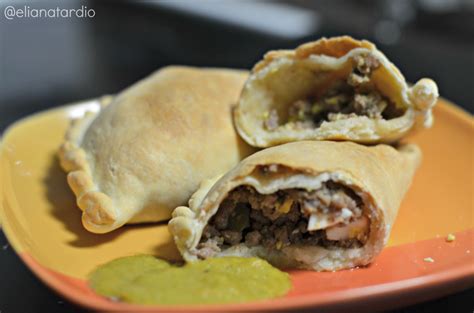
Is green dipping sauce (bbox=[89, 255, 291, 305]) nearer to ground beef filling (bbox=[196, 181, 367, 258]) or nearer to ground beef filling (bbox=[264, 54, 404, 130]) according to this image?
ground beef filling (bbox=[196, 181, 367, 258])

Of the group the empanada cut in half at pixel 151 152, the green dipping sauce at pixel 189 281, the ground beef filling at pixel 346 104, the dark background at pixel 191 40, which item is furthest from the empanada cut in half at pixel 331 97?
the dark background at pixel 191 40

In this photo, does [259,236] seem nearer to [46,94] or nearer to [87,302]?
[87,302]

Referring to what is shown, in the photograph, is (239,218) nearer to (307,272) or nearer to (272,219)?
(272,219)

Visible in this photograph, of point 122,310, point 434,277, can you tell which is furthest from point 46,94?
point 434,277

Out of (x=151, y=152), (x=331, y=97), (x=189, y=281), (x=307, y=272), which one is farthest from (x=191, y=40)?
(x=189, y=281)

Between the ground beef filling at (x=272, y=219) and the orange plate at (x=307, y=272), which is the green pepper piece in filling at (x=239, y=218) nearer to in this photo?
the ground beef filling at (x=272, y=219)

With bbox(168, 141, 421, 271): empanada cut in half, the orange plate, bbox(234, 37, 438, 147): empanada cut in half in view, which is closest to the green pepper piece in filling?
bbox(168, 141, 421, 271): empanada cut in half

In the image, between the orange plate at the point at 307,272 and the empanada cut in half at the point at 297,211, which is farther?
the empanada cut in half at the point at 297,211
